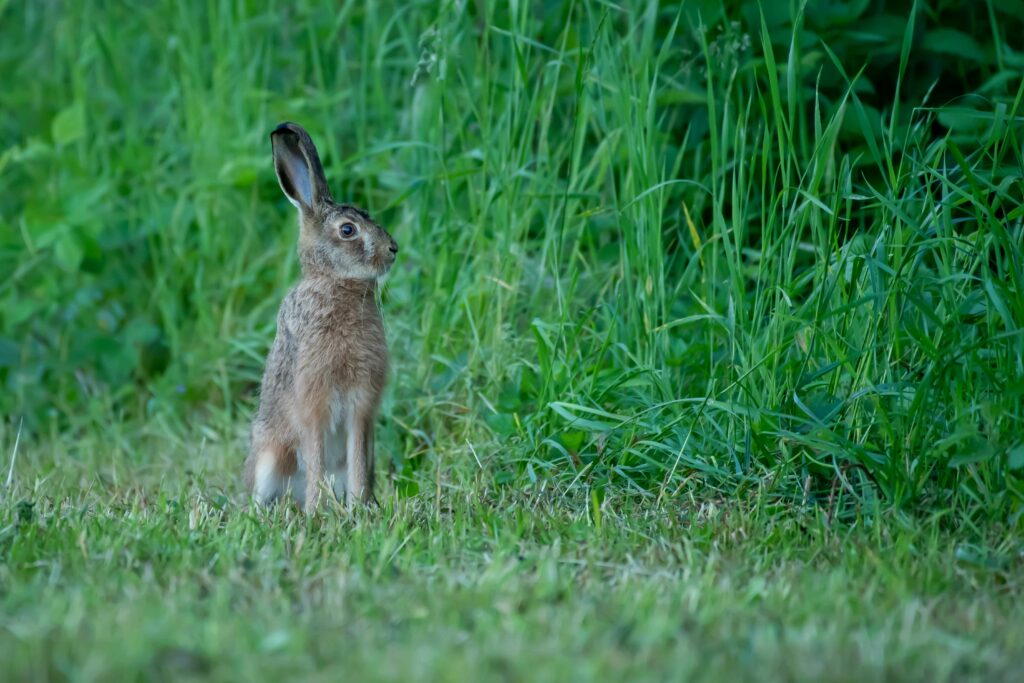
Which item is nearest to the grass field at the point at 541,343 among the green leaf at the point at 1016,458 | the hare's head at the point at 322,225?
the green leaf at the point at 1016,458

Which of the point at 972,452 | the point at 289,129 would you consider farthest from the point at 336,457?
the point at 972,452

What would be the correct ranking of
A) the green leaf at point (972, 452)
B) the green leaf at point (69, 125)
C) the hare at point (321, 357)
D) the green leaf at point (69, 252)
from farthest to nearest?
the green leaf at point (69, 125)
the green leaf at point (69, 252)
the hare at point (321, 357)
the green leaf at point (972, 452)

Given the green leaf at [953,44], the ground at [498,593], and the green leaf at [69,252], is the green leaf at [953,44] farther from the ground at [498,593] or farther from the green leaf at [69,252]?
the green leaf at [69,252]

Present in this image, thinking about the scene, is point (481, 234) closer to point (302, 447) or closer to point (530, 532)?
point (302, 447)

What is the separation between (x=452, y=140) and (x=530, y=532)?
7.67 ft

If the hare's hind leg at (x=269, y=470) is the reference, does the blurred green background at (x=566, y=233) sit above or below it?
above

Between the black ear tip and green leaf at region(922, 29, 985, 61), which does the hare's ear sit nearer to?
the black ear tip

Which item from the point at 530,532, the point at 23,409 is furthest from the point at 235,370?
the point at 530,532

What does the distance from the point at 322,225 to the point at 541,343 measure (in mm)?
820

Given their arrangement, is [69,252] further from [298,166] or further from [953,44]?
[953,44]

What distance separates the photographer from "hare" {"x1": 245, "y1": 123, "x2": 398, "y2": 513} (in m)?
4.48

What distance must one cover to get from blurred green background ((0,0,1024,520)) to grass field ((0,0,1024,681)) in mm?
20

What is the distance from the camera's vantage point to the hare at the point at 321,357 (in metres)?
4.48

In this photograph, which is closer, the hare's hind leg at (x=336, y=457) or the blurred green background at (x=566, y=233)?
the blurred green background at (x=566, y=233)
